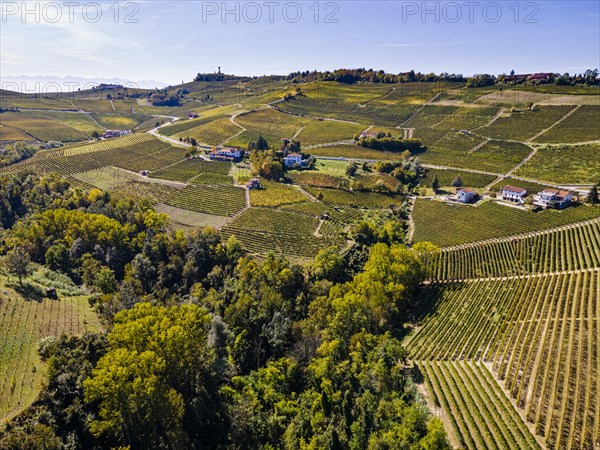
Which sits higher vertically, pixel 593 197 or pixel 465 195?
pixel 593 197

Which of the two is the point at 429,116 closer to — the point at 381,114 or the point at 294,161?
the point at 381,114

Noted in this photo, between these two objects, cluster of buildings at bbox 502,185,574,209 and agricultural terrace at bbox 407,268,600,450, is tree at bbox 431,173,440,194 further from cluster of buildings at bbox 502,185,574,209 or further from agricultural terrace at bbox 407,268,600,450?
agricultural terrace at bbox 407,268,600,450

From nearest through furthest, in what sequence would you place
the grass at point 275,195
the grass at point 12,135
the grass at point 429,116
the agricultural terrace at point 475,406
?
the agricultural terrace at point 475,406
the grass at point 275,195
the grass at point 429,116
the grass at point 12,135

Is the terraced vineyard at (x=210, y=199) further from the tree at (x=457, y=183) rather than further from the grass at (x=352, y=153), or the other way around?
the tree at (x=457, y=183)

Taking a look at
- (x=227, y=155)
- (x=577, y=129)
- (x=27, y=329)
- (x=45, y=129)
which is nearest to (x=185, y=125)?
(x=227, y=155)

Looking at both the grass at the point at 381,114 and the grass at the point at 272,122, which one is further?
the grass at the point at 381,114

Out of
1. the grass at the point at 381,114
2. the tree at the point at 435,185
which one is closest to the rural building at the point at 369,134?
the grass at the point at 381,114
